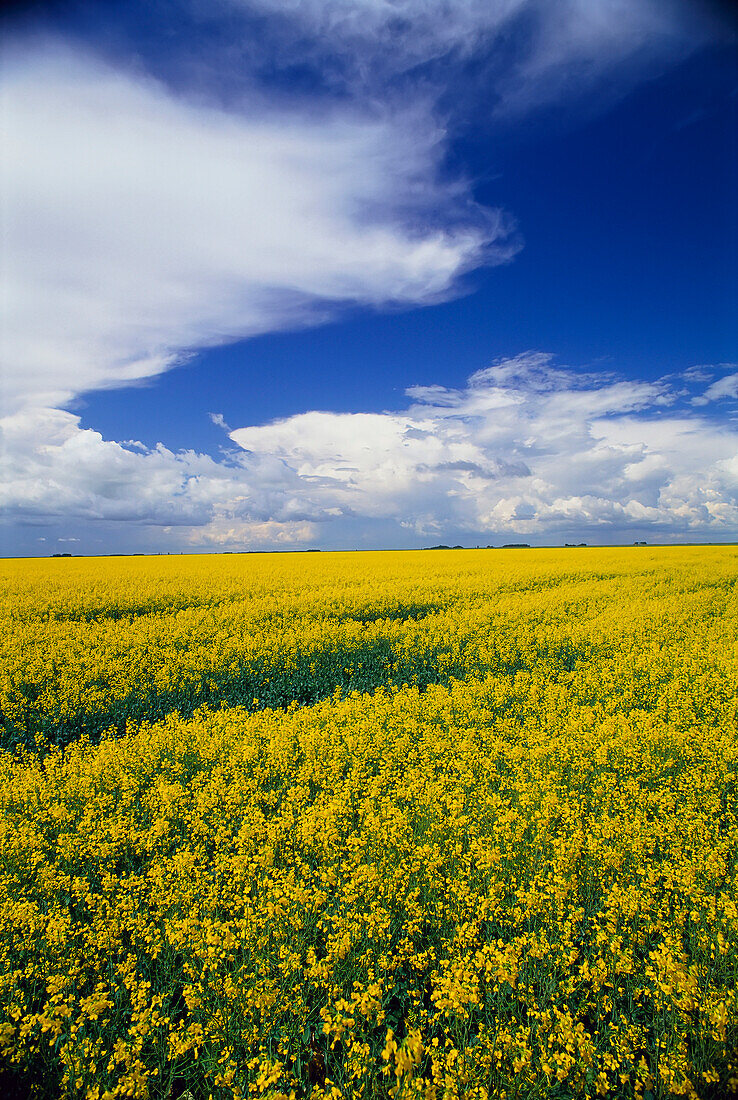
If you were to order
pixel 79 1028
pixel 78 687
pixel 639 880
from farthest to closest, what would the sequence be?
pixel 78 687
pixel 639 880
pixel 79 1028

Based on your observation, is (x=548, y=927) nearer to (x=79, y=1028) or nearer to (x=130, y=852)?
(x=79, y=1028)

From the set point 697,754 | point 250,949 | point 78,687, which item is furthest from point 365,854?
point 78,687

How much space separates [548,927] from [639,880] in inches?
44.3

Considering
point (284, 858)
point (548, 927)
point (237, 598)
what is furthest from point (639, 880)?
point (237, 598)

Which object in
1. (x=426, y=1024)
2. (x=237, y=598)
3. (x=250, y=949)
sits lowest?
(x=426, y=1024)

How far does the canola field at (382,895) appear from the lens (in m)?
3.05

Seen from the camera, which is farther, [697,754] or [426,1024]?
[697,754]

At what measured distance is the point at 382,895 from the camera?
415 centimetres

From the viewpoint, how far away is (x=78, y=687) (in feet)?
33.6

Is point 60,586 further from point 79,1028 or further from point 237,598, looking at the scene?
point 79,1028

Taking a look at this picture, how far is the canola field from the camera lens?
10.0ft

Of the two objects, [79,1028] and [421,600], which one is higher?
[421,600]

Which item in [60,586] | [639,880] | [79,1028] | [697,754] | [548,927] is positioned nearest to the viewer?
[79,1028]

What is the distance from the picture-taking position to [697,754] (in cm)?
661
